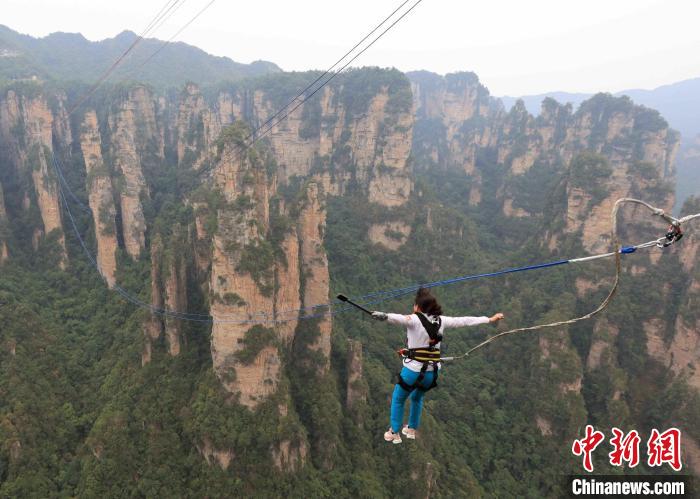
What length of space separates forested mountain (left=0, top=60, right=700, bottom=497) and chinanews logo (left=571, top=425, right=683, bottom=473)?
2.01 m

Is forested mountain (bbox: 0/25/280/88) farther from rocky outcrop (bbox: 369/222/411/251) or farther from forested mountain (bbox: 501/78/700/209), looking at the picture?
forested mountain (bbox: 501/78/700/209)

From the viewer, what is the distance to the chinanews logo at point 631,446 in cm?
2014

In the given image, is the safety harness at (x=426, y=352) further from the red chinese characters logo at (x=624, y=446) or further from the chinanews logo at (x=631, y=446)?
the red chinese characters logo at (x=624, y=446)

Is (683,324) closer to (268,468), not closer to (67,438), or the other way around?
(268,468)

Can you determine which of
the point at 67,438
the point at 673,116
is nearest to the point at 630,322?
the point at 67,438

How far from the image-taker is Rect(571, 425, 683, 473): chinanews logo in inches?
793

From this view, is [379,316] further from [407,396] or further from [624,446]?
[624,446]

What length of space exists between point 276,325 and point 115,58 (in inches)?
3423

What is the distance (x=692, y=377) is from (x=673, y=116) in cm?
17121

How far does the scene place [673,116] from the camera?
15925 cm

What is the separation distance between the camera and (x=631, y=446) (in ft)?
77.3

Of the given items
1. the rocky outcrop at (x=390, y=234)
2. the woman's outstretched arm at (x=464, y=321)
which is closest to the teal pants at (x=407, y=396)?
the woman's outstretched arm at (x=464, y=321)

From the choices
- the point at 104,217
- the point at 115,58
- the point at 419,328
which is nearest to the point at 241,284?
the point at 419,328

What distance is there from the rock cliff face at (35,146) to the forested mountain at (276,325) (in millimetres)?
198
